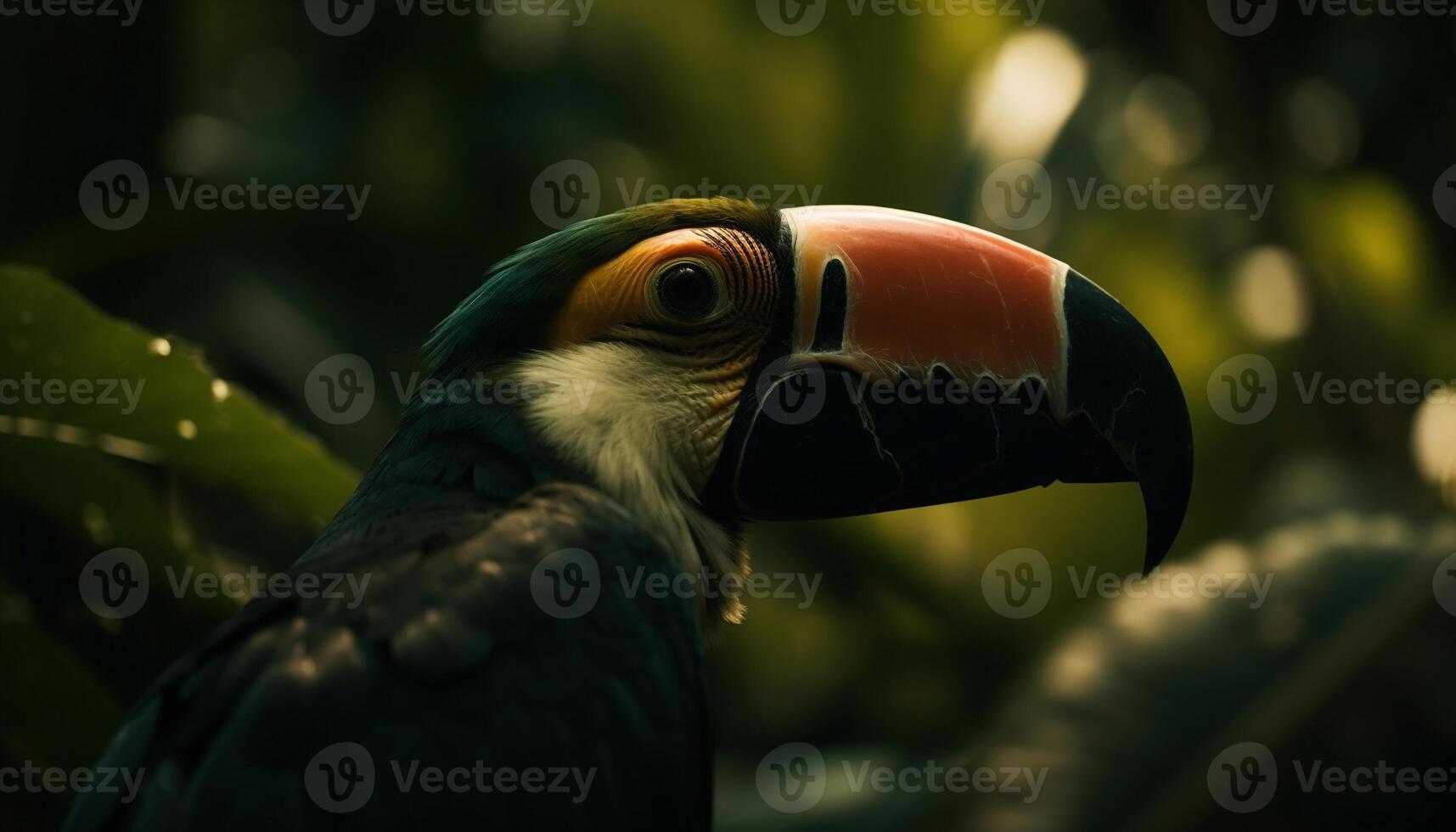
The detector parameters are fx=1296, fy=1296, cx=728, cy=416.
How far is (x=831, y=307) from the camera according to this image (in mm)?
2160

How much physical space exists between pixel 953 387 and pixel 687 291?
0.47 m

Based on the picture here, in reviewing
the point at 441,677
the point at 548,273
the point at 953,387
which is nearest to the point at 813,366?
Result: the point at 953,387

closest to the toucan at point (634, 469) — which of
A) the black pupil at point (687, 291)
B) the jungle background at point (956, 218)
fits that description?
the black pupil at point (687, 291)

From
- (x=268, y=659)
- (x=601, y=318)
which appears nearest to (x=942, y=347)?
(x=601, y=318)

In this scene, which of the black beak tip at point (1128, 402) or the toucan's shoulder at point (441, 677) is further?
the black beak tip at point (1128, 402)

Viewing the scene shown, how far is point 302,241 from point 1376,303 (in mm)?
4569

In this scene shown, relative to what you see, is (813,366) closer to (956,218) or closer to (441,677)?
(441,677)

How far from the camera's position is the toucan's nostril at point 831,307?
215cm

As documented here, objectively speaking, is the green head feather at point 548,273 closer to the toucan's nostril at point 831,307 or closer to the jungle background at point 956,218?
the toucan's nostril at point 831,307

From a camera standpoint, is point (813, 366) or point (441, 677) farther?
point (813, 366)

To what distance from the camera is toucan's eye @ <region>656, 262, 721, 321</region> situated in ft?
7.16

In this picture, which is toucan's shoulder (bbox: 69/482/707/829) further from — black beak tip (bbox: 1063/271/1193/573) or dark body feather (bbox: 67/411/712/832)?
black beak tip (bbox: 1063/271/1193/573)

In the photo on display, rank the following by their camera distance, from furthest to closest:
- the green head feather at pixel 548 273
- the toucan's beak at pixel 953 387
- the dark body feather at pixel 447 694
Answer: the green head feather at pixel 548 273, the toucan's beak at pixel 953 387, the dark body feather at pixel 447 694

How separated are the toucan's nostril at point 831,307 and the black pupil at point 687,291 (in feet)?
0.60
